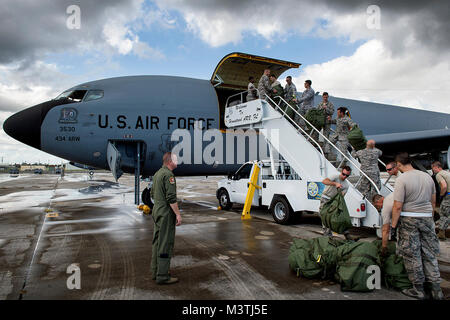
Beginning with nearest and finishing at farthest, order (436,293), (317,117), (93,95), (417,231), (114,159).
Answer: (436,293)
(417,231)
(317,117)
(114,159)
(93,95)

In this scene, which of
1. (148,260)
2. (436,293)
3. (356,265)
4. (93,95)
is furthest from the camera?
(93,95)

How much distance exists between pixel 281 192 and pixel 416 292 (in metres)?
4.96

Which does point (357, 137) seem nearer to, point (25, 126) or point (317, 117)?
point (317, 117)

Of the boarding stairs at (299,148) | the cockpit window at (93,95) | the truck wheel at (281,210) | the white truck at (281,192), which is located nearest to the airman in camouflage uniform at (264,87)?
the boarding stairs at (299,148)

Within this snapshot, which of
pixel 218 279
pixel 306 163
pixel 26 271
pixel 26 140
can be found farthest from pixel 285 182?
pixel 26 140

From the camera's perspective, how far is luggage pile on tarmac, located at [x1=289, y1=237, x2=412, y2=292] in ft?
13.0

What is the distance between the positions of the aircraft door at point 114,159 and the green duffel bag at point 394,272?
26.9 ft

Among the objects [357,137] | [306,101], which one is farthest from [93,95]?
[357,137]

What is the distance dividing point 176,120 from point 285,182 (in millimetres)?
4777

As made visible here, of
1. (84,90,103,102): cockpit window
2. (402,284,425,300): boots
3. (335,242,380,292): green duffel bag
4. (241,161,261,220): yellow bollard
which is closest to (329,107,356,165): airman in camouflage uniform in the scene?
(241,161,261,220): yellow bollard

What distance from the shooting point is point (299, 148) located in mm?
8281

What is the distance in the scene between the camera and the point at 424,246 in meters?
3.84

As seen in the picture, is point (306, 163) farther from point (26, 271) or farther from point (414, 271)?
point (26, 271)
